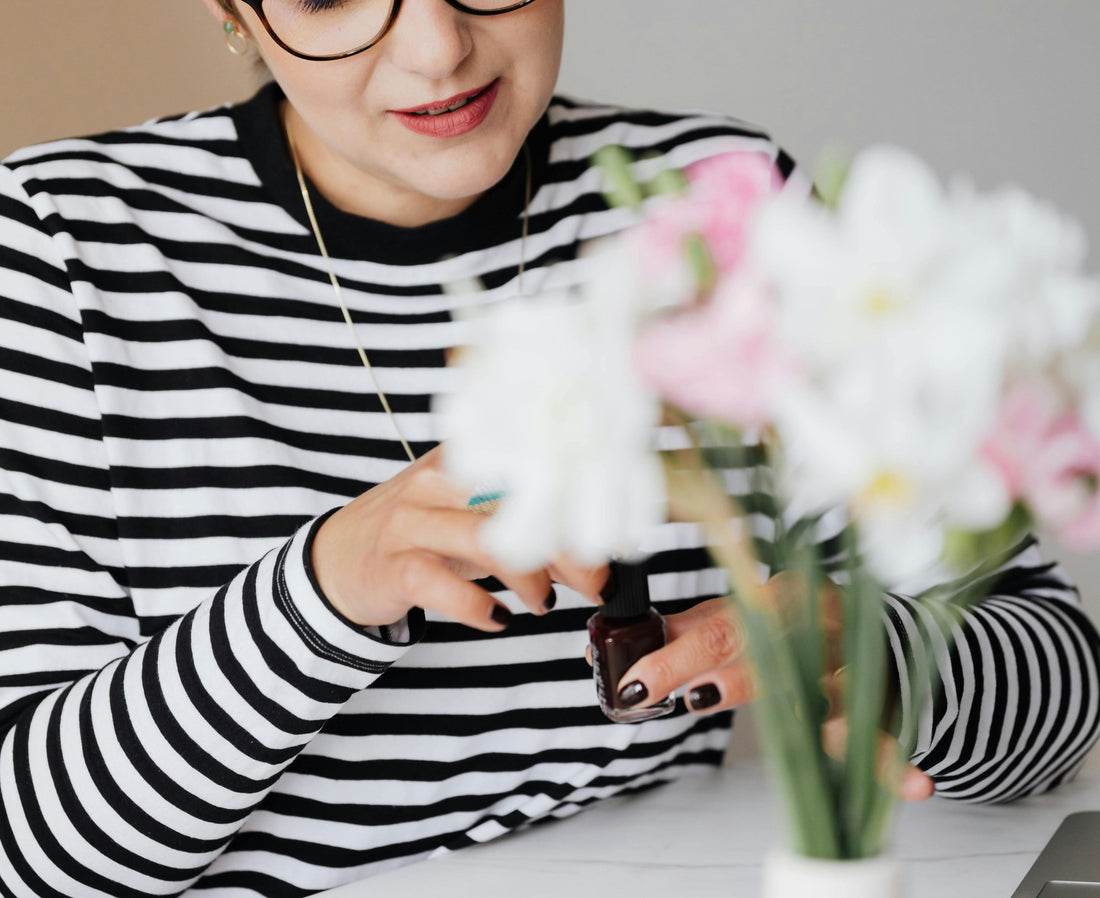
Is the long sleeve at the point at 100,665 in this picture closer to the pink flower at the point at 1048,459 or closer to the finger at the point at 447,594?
the finger at the point at 447,594

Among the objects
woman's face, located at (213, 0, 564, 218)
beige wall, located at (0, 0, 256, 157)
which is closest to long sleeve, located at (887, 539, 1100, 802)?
woman's face, located at (213, 0, 564, 218)

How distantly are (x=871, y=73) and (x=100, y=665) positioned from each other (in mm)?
1705

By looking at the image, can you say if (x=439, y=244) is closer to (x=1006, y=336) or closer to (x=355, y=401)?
(x=355, y=401)

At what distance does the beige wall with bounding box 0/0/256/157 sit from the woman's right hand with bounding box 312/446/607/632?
113cm

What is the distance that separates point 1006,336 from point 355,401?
2.79 feet

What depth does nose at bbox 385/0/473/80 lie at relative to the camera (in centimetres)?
94

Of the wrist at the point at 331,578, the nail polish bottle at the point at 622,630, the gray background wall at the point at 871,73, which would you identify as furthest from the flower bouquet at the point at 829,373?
the gray background wall at the point at 871,73

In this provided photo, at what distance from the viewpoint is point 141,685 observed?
887 millimetres

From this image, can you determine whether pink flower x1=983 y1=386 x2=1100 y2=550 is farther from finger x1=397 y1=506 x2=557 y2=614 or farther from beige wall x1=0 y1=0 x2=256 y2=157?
beige wall x1=0 y1=0 x2=256 y2=157

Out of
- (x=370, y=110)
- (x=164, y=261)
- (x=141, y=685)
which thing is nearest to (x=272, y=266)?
(x=164, y=261)

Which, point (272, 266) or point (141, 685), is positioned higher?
point (272, 266)

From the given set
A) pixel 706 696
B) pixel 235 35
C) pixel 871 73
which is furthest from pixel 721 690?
pixel 871 73

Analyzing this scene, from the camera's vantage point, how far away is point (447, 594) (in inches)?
25.7

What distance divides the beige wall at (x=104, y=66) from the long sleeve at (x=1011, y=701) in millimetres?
1340
